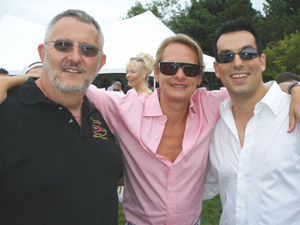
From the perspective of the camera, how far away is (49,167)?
4.37 feet

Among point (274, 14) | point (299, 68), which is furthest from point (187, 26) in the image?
point (299, 68)

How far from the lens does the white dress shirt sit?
167 cm

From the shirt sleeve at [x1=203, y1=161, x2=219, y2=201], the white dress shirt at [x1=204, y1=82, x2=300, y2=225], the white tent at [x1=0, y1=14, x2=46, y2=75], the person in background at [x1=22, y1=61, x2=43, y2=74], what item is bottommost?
the shirt sleeve at [x1=203, y1=161, x2=219, y2=201]

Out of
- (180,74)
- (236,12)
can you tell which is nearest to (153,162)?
(180,74)

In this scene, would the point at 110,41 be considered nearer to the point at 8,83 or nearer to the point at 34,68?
the point at 34,68

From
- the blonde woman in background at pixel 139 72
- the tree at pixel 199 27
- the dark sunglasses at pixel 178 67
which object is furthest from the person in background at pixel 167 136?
the tree at pixel 199 27

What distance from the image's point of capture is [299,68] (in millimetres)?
12508

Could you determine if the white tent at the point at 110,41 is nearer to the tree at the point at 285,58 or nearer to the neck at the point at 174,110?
the tree at the point at 285,58

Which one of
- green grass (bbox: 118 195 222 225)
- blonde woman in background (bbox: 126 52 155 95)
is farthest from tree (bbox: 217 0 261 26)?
green grass (bbox: 118 195 222 225)

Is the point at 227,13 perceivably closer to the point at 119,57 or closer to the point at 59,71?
the point at 119,57

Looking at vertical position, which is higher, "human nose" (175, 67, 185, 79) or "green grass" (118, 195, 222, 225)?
"human nose" (175, 67, 185, 79)

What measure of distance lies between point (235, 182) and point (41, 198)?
1.48 meters

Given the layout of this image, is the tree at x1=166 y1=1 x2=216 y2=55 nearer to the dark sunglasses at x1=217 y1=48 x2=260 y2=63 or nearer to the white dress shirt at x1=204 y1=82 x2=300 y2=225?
the dark sunglasses at x1=217 y1=48 x2=260 y2=63

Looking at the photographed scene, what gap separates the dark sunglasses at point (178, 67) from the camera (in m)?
2.14
